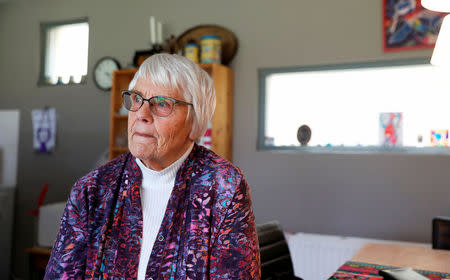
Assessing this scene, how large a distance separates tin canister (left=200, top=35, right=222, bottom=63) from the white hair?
6.67 feet

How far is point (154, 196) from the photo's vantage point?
53.8 inches

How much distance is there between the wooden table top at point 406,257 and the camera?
192 cm

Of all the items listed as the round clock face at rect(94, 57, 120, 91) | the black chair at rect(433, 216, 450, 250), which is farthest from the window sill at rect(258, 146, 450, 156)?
the round clock face at rect(94, 57, 120, 91)

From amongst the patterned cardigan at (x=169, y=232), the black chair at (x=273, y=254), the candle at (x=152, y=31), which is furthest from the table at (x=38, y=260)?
the patterned cardigan at (x=169, y=232)

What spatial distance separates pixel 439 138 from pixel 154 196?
2.38 m

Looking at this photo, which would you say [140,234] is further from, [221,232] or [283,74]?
[283,74]

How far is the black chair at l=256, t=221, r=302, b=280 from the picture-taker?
206cm

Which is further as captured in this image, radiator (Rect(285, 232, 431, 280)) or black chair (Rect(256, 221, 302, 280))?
radiator (Rect(285, 232, 431, 280))

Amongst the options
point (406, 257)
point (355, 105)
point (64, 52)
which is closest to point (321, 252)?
point (406, 257)

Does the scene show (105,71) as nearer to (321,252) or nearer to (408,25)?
(321,252)

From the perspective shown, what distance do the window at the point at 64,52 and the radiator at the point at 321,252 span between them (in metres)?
2.64

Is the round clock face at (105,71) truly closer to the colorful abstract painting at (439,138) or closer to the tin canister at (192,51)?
the tin canister at (192,51)

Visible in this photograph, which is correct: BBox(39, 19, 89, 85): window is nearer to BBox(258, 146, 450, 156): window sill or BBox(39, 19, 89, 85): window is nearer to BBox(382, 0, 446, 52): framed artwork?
BBox(258, 146, 450, 156): window sill

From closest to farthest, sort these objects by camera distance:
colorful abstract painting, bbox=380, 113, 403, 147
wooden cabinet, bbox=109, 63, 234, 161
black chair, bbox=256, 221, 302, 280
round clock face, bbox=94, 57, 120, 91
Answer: black chair, bbox=256, 221, 302, 280 → colorful abstract painting, bbox=380, 113, 403, 147 → wooden cabinet, bbox=109, 63, 234, 161 → round clock face, bbox=94, 57, 120, 91
